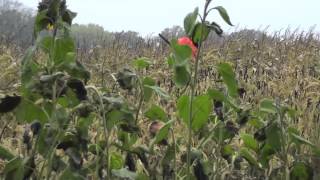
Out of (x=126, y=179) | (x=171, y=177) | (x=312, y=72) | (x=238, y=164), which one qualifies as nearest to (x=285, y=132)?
(x=238, y=164)

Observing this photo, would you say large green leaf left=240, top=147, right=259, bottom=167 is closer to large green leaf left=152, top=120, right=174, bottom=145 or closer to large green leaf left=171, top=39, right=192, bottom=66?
large green leaf left=152, top=120, right=174, bottom=145

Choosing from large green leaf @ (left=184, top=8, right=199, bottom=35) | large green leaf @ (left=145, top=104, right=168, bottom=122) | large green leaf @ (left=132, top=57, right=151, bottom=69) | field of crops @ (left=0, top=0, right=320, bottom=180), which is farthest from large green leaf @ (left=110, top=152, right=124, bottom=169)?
large green leaf @ (left=184, top=8, right=199, bottom=35)

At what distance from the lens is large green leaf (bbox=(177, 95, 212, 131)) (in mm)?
1282

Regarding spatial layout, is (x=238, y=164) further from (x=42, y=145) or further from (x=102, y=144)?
(x=42, y=145)

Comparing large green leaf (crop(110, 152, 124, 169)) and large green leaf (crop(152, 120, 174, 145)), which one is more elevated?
large green leaf (crop(152, 120, 174, 145))

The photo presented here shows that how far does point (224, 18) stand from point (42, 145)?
46 centimetres

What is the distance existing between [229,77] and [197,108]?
106 mm

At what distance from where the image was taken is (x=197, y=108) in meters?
1.29

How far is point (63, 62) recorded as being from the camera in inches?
43.4

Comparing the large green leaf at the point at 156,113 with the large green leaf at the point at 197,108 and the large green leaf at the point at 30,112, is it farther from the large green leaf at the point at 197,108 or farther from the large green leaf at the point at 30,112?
the large green leaf at the point at 30,112

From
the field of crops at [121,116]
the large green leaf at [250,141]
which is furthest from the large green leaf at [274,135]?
the large green leaf at [250,141]

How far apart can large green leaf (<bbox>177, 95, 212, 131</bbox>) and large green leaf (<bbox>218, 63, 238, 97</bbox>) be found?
62mm

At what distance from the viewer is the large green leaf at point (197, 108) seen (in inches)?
50.5

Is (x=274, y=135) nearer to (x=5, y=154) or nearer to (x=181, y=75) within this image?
(x=181, y=75)
